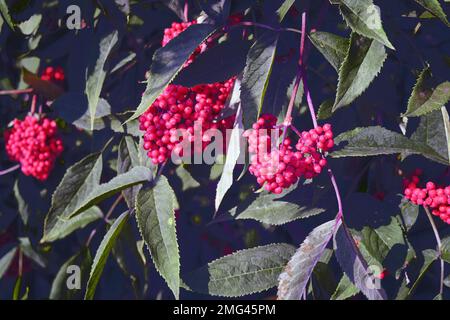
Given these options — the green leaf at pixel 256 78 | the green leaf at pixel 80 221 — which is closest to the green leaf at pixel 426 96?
the green leaf at pixel 256 78

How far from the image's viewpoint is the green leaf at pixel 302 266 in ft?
4.04

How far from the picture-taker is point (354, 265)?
4.05 feet

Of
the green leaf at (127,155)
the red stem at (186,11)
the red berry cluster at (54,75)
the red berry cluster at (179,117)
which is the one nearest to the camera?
the red berry cluster at (179,117)

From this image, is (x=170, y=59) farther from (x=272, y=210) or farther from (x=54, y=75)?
(x=54, y=75)

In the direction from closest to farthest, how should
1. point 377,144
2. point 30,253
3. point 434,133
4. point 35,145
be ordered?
1. point 377,144
2. point 434,133
3. point 35,145
4. point 30,253

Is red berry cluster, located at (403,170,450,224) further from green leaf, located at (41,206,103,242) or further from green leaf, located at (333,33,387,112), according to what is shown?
green leaf, located at (41,206,103,242)

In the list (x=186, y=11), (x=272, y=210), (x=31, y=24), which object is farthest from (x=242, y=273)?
(x=31, y=24)

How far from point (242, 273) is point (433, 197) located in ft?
1.33

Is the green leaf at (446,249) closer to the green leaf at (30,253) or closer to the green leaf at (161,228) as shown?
the green leaf at (161,228)

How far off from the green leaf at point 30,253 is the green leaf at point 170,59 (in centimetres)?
94

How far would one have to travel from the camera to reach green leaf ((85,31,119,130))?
1.50 meters

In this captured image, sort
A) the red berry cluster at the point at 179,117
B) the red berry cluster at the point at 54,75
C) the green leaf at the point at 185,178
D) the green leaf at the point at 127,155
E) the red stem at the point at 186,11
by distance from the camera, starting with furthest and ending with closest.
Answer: the red berry cluster at the point at 54,75 < the green leaf at the point at 185,178 < the green leaf at the point at 127,155 < the red stem at the point at 186,11 < the red berry cluster at the point at 179,117

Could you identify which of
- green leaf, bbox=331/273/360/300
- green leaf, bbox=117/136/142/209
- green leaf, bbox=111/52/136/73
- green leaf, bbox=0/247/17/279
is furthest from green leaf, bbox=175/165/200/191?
green leaf, bbox=0/247/17/279
